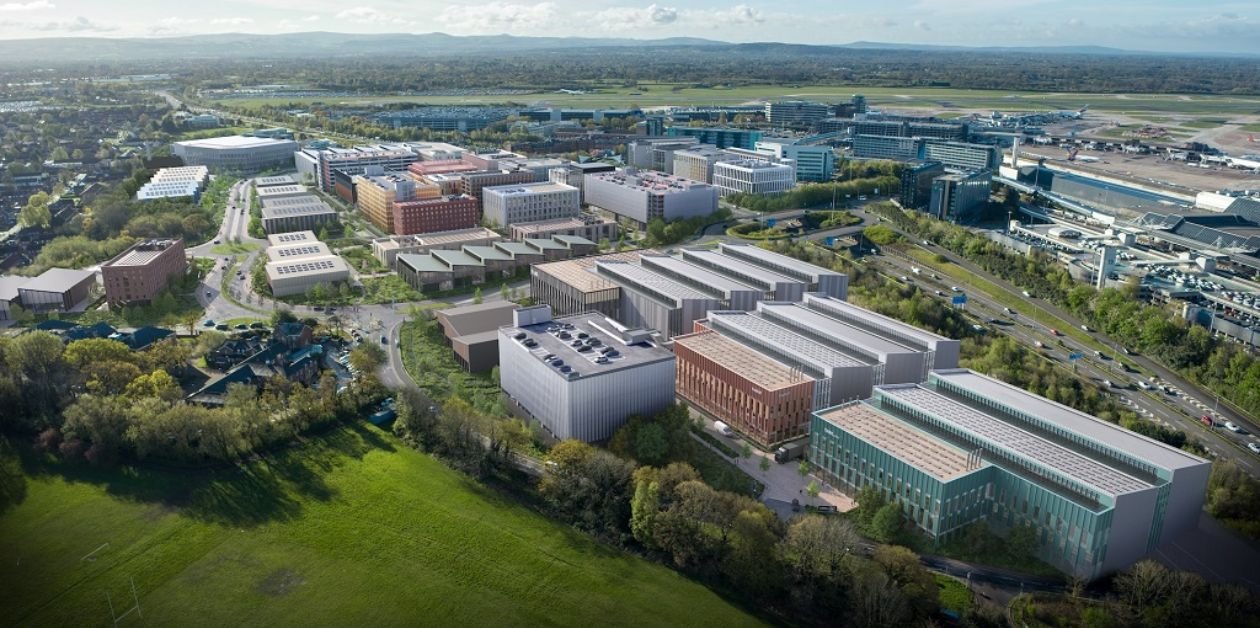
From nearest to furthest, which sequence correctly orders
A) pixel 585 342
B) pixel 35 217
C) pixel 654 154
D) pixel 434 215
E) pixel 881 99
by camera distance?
pixel 585 342, pixel 35 217, pixel 434 215, pixel 654 154, pixel 881 99

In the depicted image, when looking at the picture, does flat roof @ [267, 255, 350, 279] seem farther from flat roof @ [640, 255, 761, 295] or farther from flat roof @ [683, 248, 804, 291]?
flat roof @ [683, 248, 804, 291]

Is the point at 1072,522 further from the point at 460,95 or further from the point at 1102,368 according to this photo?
the point at 460,95

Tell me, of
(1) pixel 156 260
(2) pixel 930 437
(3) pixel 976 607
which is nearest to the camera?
(3) pixel 976 607

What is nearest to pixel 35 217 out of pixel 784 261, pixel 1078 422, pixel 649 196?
pixel 649 196

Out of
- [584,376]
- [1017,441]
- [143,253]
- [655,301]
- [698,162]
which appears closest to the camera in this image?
[1017,441]

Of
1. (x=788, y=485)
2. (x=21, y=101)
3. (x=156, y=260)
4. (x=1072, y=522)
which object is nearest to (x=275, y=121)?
(x=21, y=101)

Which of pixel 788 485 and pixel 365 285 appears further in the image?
pixel 365 285

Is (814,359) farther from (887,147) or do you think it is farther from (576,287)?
(887,147)
